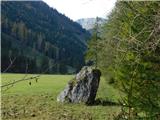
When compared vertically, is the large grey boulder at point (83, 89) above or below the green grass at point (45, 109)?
above

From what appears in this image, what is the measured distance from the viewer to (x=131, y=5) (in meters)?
5.83

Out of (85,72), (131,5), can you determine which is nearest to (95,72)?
(85,72)

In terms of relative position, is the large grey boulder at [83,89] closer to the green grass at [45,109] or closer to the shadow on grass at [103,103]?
the shadow on grass at [103,103]

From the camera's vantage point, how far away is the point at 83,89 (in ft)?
87.1

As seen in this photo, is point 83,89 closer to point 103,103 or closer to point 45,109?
point 103,103

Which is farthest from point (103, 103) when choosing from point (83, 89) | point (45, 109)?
point (45, 109)

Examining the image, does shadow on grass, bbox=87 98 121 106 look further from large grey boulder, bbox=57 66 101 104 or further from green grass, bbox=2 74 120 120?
green grass, bbox=2 74 120 120

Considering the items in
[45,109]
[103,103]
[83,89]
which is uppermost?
[83,89]

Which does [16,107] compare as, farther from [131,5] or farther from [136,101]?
[131,5]

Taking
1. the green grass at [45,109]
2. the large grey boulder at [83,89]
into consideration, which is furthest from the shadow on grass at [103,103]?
the green grass at [45,109]

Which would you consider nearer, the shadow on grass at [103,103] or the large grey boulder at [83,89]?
the shadow on grass at [103,103]

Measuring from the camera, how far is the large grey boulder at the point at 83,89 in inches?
1021

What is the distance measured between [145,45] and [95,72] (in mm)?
22863

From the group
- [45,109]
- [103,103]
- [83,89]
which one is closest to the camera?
[45,109]
